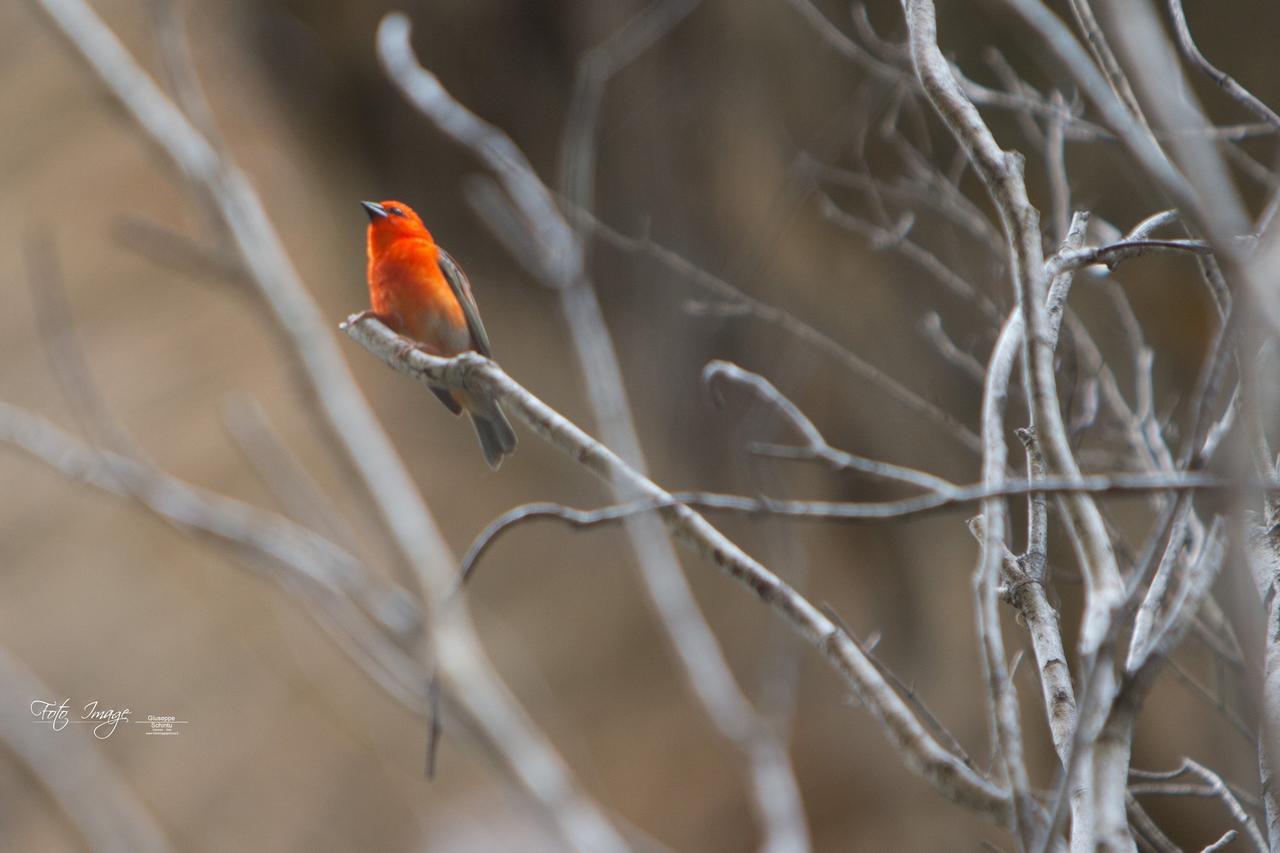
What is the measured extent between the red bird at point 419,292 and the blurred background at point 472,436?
2385mm

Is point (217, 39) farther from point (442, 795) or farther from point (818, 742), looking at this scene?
point (818, 742)

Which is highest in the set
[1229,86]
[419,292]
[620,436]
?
[419,292]

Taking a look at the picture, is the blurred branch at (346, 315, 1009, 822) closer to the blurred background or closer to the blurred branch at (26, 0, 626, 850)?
the blurred branch at (26, 0, 626, 850)

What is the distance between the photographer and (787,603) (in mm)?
1525

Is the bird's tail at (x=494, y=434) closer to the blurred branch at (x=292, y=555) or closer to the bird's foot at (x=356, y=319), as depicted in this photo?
the bird's foot at (x=356, y=319)

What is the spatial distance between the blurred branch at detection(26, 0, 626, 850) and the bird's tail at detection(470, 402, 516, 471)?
3.24ft

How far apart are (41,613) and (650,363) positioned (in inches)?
145

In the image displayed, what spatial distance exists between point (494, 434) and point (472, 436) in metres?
3.44

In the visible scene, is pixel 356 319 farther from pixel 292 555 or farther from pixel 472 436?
pixel 472 436

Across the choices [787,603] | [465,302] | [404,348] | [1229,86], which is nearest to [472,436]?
[465,302]

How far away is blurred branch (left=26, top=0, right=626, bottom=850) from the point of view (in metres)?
1.95
